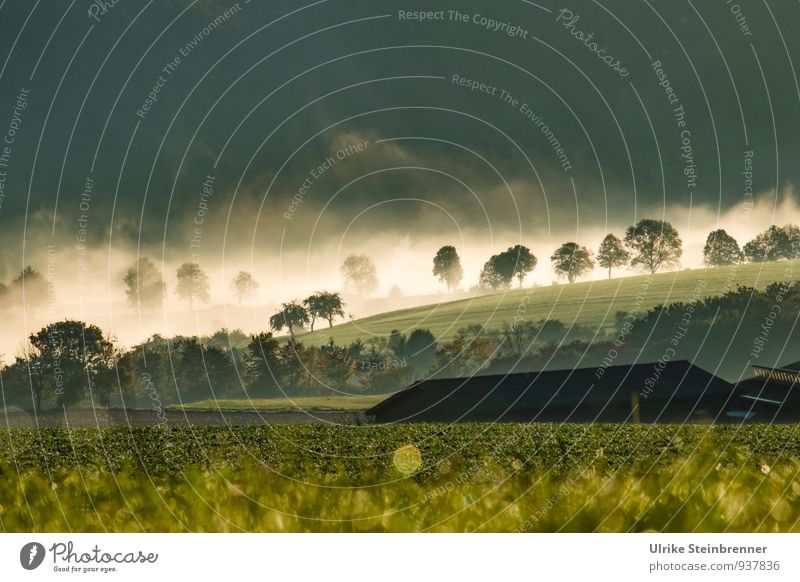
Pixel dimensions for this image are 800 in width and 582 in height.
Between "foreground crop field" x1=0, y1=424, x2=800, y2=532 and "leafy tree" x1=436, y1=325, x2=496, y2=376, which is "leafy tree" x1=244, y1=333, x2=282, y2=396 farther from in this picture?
"foreground crop field" x1=0, y1=424, x2=800, y2=532

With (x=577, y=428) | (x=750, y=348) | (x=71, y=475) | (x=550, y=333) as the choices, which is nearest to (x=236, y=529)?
(x=71, y=475)

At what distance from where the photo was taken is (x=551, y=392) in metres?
48.2

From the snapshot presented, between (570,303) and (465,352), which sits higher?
(570,303)

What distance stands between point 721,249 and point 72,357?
94157mm

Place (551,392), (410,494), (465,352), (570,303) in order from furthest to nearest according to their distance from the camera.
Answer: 1. (570,303)
2. (465,352)
3. (551,392)
4. (410,494)

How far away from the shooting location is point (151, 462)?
757 inches

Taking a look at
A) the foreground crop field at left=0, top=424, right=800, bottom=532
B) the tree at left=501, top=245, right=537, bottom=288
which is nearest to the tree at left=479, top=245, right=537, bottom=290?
the tree at left=501, top=245, right=537, bottom=288

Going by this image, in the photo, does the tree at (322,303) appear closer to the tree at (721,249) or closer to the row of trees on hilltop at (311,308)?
the row of trees on hilltop at (311,308)

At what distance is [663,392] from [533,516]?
1303 inches

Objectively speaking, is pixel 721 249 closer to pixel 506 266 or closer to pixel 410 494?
pixel 506 266

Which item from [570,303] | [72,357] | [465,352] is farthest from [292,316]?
[570,303]

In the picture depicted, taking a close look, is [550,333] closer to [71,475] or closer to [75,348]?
[75,348]

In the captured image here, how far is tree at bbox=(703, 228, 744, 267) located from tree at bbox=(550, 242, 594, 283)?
16984 millimetres

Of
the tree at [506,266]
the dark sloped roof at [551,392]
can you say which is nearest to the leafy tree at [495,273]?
the tree at [506,266]
